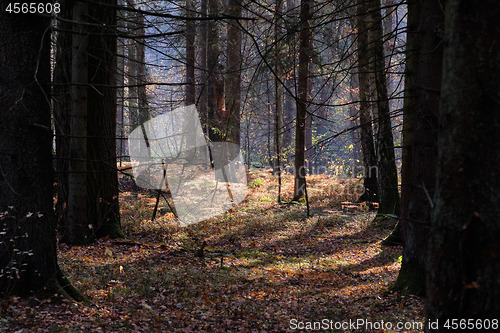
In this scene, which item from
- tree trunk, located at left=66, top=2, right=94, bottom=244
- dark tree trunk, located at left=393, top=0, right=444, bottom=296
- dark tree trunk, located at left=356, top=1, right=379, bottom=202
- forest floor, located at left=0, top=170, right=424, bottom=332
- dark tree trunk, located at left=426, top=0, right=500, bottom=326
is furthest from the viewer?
dark tree trunk, located at left=356, top=1, right=379, bottom=202

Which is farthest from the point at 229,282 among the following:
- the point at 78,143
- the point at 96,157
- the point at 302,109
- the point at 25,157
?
the point at 302,109

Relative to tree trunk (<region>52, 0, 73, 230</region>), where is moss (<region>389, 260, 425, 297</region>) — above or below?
below

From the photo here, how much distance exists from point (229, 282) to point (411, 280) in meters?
3.07

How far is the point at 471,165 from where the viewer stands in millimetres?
2510

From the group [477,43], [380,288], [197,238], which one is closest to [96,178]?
[197,238]

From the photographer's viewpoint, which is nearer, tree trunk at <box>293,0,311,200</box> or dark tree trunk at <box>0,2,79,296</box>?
dark tree trunk at <box>0,2,79,296</box>

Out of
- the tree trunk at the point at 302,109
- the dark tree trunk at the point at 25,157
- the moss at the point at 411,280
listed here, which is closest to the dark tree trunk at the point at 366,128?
the tree trunk at the point at 302,109

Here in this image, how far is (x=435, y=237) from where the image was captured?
2689 millimetres

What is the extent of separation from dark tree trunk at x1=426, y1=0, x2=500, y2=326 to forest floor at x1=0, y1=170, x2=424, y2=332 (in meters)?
2.22

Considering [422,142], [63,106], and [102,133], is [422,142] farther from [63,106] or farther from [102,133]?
[63,106]

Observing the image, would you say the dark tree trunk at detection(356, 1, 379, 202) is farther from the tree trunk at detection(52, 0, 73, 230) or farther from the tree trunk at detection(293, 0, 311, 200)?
the tree trunk at detection(52, 0, 73, 230)

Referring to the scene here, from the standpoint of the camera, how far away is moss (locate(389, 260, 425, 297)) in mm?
5441

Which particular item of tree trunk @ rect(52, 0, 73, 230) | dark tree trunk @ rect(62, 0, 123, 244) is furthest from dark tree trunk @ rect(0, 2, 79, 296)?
tree trunk @ rect(52, 0, 73, 230)

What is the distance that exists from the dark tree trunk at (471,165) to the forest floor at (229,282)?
7.28 feet
